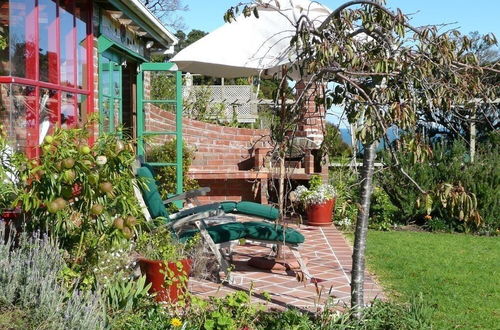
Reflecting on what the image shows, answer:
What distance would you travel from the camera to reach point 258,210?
7.29 m

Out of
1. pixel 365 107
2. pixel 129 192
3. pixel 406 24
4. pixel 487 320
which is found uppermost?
pixel 406 24

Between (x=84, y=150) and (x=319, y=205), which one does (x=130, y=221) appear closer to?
(x=84, y=150)

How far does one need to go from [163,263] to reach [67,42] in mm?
2802

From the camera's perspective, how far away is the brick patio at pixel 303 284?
565 centimetres

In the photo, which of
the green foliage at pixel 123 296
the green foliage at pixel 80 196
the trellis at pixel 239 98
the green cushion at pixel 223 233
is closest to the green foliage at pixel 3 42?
the green foliage at pixel 80 196

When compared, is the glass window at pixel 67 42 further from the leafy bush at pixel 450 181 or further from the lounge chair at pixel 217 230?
the leafy bush at pixel 450 181

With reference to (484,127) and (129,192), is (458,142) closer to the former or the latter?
(484,127)

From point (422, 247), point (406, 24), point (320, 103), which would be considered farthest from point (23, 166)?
point (422, 247)

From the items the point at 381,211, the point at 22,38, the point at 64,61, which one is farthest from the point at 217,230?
the point at 381,211

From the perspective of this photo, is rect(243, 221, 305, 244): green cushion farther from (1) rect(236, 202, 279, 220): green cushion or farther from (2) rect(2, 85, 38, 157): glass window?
(2) rect(2, 85, 38, 157): glass window

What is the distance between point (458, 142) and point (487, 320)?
5.76 metres

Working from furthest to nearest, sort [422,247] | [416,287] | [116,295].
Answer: [422,247], [416,287], [116,295]

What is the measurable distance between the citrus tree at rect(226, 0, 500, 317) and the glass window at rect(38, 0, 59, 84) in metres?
2.68

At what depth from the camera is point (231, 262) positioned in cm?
716
